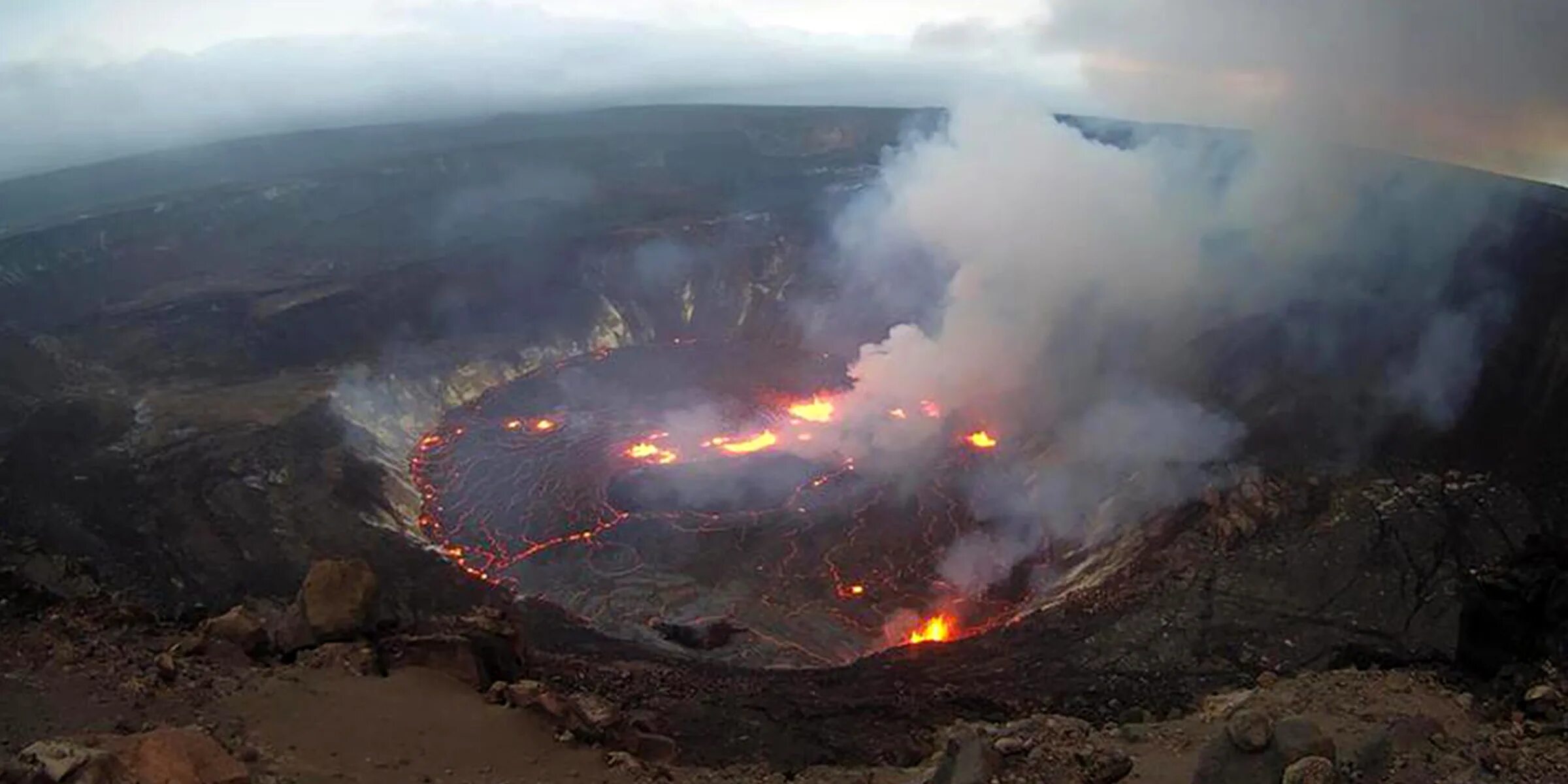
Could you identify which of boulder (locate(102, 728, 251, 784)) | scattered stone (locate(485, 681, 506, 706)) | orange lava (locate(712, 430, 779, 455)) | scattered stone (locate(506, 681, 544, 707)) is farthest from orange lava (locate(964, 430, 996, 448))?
boulder (locate(102, 728, 251, 784))

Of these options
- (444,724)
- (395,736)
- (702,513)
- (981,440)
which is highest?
(395,736)

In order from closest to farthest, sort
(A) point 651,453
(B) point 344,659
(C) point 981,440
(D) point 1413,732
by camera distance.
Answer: (D) point 1413,732 < (B) point 344,659 < (C) point 981,440 < (A) point 651,453

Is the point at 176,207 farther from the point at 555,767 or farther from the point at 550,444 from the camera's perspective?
the point at 555,767

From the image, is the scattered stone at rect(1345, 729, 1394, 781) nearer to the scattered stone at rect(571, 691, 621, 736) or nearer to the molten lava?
the scattered stone at rect(571, 691, 621, 736)

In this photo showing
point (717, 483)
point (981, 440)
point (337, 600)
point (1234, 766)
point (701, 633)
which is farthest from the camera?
point (981, 440)

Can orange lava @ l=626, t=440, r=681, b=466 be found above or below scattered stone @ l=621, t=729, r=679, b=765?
below

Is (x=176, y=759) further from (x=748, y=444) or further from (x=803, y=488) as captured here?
(x=748, y=444)

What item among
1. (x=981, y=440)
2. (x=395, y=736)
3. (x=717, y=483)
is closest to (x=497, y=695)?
(x=395, y=736)
